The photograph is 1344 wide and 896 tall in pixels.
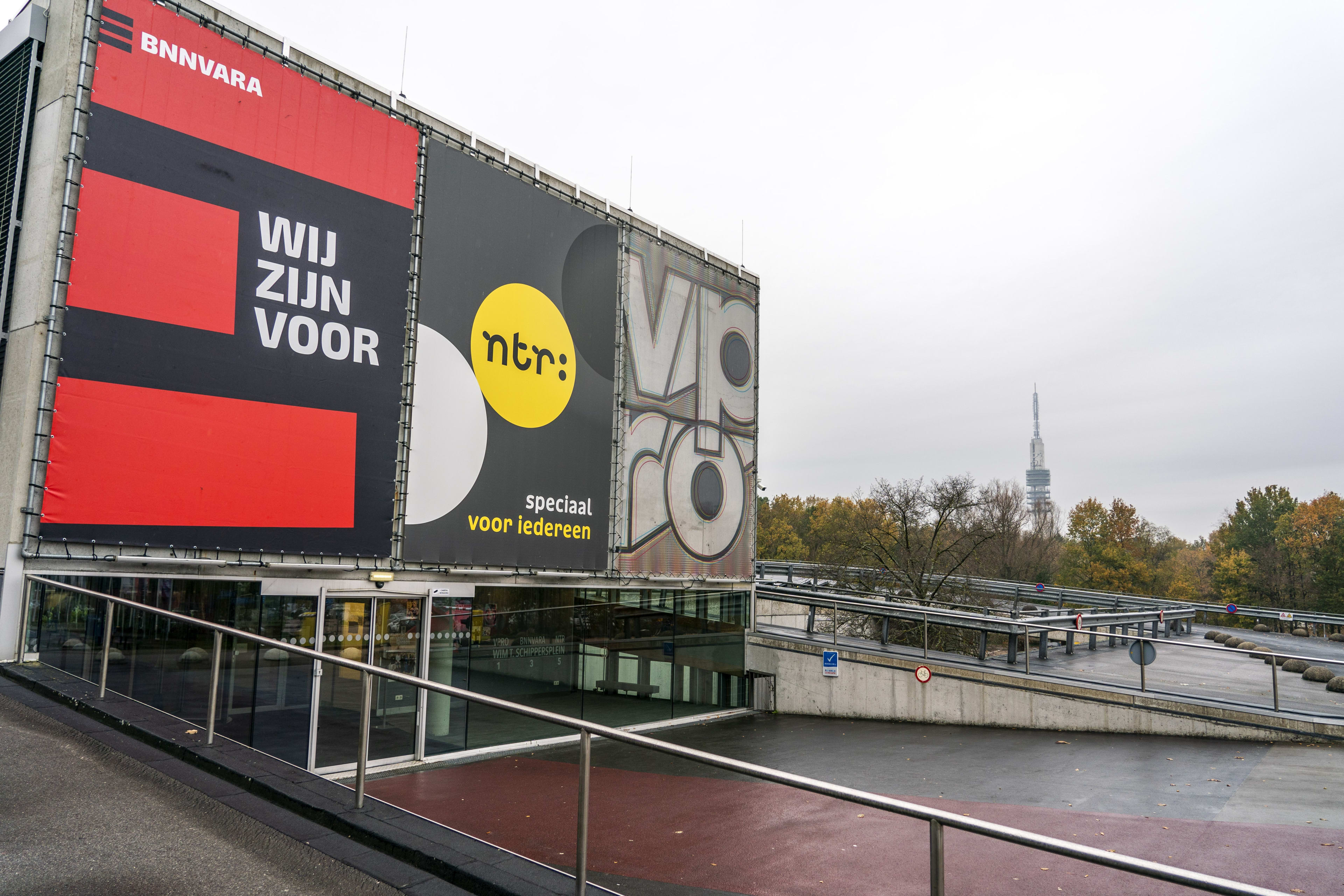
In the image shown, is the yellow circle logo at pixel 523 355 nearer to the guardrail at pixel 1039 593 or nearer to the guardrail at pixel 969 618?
the guardrail at pixel 969 618

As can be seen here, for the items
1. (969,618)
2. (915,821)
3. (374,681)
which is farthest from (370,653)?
(969,618)

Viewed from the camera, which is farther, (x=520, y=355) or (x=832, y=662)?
(x=832, y=662)

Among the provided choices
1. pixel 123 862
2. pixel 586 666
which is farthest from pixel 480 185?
pixel 123 862

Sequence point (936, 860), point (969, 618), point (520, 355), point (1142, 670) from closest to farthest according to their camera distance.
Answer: point (936, 860)
point (1142, 670)
point (520, 355)
point (969, 618)

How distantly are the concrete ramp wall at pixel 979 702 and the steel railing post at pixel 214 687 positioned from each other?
12364 millimetres

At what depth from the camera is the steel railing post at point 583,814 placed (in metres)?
4.41

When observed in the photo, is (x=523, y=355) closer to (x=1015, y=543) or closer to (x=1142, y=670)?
(x=1142, y=670)

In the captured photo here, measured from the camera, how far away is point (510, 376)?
1405 centimetres

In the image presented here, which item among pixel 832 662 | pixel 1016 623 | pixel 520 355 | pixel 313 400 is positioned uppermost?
pixel 520 355

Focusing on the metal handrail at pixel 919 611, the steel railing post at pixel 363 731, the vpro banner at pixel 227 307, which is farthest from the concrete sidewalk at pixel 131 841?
the metal handrail at pixel 919 611

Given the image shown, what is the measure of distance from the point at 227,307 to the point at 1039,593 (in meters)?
23.3

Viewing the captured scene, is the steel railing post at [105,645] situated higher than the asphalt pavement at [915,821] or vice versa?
the steel railing post at [105,645]

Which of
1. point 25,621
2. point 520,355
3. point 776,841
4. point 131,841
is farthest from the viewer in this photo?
point 520,355

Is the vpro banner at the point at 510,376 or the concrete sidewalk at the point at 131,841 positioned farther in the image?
the vpro banner at the point at 510,376
